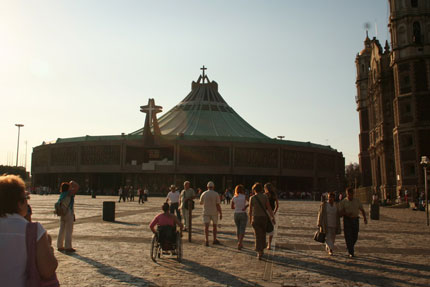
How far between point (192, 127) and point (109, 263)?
2312 inches

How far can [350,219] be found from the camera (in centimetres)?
957

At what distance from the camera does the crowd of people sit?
2945mm

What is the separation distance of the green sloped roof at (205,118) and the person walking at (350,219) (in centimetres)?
5295

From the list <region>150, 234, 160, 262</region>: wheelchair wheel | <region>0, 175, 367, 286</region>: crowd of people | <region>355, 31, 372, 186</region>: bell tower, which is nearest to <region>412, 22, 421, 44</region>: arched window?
<region>355, 31, 372, 186</region>: bell tower

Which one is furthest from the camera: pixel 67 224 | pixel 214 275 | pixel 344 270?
pixel 67 224

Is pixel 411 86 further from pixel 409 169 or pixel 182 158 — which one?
pixel 182 158

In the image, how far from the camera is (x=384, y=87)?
46.4m

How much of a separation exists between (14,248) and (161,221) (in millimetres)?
5978

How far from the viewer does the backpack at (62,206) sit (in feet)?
31.8

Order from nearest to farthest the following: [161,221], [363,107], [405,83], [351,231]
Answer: [161,221] → [351,231] → [405,83] → [363,107]

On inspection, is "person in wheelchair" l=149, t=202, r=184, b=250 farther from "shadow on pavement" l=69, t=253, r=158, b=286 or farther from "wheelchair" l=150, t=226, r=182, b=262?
"shadow on pavement" l=69, t=253, r=158, b=286

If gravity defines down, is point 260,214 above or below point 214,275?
above

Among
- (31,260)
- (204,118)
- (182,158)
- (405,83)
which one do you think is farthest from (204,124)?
(31,260)

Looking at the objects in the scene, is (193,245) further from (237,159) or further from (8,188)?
(237,159)
